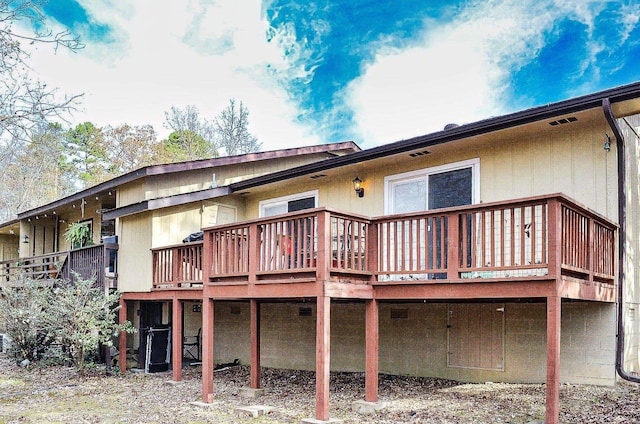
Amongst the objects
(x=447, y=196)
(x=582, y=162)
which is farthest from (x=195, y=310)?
(x=582, y=162)

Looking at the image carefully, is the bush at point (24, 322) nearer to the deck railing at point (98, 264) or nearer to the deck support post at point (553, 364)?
the deck railing at point (98, 264)

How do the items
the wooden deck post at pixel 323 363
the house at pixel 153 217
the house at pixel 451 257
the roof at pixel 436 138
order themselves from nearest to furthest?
the house at pixel 451 257 → the wooden deck post at pixel 323 363 → the roof at pixel 436 138 → the house at pixel 153 217

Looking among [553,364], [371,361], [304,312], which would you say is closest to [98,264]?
[304,312]

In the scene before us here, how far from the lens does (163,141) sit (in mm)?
31688

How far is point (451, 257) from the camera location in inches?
276

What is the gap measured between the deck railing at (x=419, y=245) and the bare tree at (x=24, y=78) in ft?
9.24

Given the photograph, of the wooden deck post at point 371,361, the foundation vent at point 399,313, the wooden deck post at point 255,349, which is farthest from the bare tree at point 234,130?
the wooden deck post at point 371,361

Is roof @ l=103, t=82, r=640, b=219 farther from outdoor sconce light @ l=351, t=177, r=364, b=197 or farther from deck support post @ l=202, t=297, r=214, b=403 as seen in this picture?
deck support post @ l=202, t=297, r=214, b=403

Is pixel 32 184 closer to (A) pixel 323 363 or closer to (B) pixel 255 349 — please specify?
(B) pixel 255 349

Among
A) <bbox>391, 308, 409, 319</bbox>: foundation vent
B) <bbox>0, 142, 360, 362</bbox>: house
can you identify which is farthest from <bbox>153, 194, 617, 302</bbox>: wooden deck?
<bbox>0, 142, 360, 362</bbox>: house

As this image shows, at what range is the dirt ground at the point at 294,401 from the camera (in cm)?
712

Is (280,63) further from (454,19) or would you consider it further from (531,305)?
(531,305)

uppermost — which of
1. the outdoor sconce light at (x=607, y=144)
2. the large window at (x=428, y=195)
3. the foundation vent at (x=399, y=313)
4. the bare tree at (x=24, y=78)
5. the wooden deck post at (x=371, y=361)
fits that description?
the bare tree at (x=24, y=78)

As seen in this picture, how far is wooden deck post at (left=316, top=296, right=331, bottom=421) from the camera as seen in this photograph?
23.4 feet
